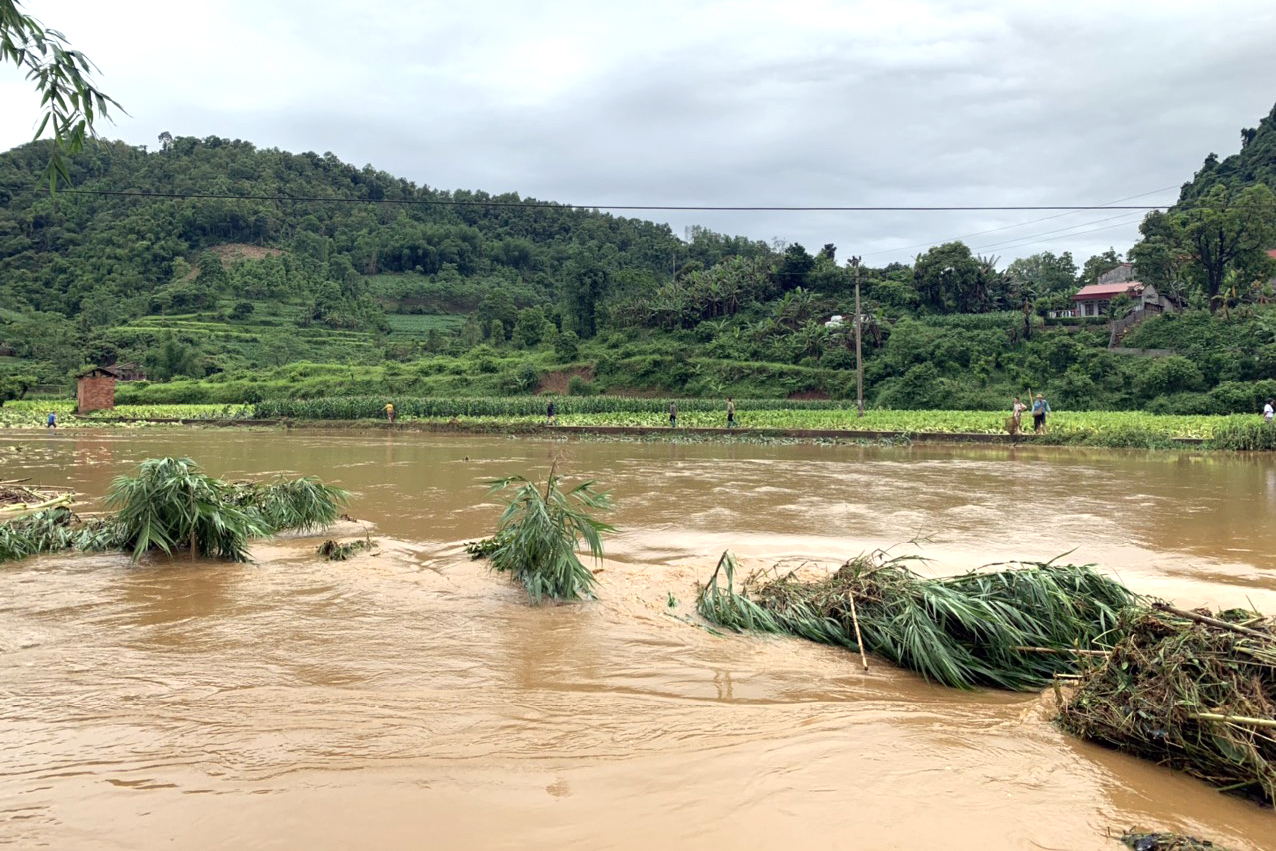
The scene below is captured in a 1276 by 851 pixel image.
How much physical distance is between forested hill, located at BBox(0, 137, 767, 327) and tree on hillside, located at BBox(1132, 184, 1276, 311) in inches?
1347

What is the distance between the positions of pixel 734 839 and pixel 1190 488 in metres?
15.4

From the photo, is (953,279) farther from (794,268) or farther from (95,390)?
(95,390)

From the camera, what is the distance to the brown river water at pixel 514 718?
11.8ft

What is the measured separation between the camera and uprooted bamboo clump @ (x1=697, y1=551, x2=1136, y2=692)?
5738 millimetres

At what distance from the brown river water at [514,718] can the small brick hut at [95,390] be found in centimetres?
4152

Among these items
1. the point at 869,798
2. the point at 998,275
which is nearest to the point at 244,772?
the point at 869,798

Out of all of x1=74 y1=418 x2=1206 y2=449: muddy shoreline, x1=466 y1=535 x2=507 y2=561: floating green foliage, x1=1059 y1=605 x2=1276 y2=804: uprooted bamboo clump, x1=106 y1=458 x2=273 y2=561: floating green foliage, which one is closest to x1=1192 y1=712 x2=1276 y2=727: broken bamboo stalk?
x1=1059 y1=605 x2=1276 y2=804: uprooted bamboo clump

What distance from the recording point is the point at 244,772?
3994 millimetres

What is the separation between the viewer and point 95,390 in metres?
43.8

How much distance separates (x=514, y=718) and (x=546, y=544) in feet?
9.03

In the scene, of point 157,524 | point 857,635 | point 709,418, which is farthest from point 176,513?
point 709,418

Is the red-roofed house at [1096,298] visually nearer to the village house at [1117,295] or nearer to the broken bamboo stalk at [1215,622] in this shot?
the village house at [1117,295]

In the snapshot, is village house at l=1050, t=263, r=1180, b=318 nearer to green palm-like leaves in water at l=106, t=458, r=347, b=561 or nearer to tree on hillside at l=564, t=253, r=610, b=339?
tree on hillside at l=564, t=253, r=610, b=339

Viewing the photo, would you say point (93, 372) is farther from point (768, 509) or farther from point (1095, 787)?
point (1095, 787)
